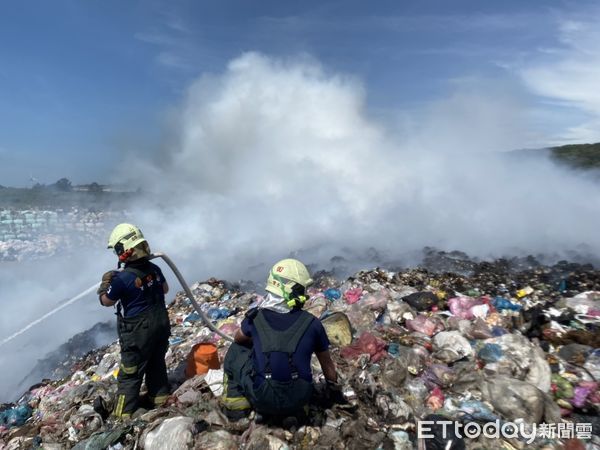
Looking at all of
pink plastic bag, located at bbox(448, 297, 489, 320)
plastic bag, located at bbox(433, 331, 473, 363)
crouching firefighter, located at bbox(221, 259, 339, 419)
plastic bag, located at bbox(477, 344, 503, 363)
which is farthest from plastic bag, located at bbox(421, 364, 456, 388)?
pink plastic bag, located at bbox(448, 297, 489, 320)

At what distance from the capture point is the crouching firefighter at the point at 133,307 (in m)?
3.54

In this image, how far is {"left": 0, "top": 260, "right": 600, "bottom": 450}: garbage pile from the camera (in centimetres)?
310

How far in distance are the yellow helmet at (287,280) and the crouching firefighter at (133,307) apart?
4.35 feet

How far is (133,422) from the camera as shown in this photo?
11.1 ft

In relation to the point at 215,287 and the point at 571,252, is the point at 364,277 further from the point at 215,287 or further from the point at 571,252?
the point at 571,252

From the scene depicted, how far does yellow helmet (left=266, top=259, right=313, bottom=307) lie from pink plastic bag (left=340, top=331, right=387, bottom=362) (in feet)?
5.23

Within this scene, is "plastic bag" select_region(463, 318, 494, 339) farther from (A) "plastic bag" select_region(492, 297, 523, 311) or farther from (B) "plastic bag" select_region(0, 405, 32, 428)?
(B) "plastic bag" select_region(0, 405, 32, 428)

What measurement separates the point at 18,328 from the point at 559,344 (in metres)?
11.3

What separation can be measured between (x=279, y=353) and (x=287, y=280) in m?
0.50

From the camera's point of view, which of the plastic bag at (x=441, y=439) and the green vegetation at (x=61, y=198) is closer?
the plastic bag at (x=441, y=439)

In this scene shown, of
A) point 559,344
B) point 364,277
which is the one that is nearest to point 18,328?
point 364,277

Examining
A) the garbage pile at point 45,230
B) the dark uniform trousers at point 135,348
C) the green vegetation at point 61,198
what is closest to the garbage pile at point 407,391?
the dark uniform trousers at point 135,348

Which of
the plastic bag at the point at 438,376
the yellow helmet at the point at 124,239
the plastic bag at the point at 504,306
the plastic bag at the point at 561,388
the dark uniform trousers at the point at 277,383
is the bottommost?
the plastic bag at the point at 561,388

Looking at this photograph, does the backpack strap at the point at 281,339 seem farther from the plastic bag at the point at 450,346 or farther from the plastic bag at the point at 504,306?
the plastic bag at the point at 504,306
